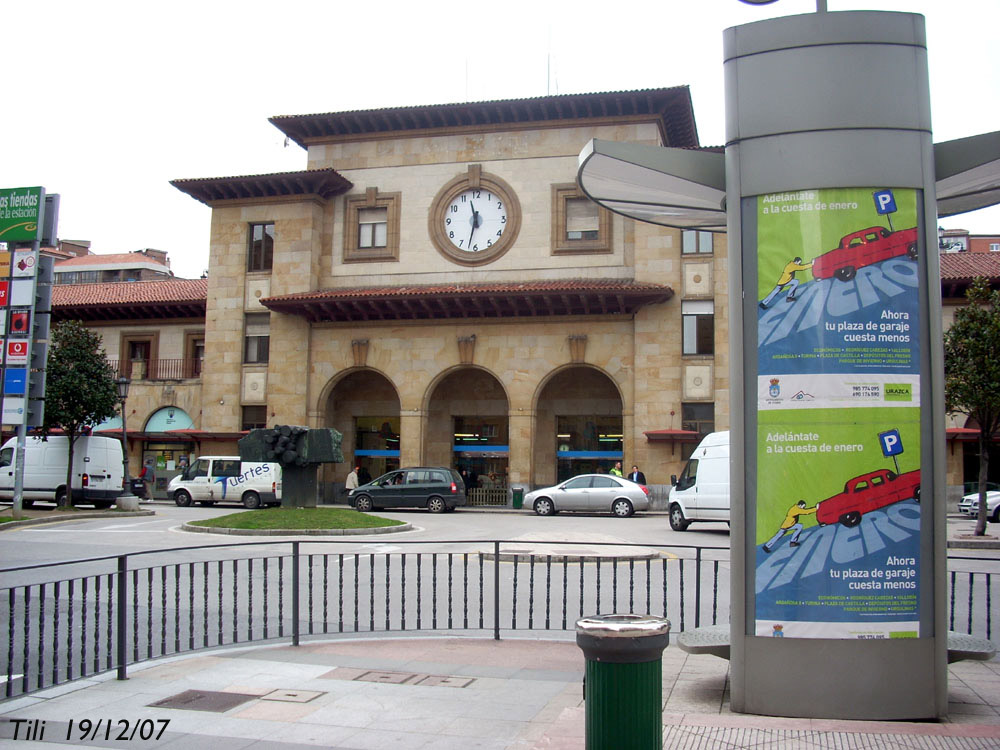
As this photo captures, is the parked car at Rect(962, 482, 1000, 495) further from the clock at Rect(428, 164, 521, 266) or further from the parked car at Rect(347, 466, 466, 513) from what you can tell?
the clock at Rect(428, 164, 521, 266)

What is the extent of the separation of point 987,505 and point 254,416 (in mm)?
27634

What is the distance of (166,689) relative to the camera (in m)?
7.27

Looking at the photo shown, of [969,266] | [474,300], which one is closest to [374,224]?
[474,300]

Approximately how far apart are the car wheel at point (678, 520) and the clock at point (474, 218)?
16.3 m

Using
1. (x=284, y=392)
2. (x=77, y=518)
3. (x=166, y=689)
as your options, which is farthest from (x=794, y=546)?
(x=284, y=392)

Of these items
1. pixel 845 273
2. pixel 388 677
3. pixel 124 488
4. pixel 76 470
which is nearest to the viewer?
pixel 845 273

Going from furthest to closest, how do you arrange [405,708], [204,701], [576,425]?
[576,425]
[204,701]
[405,708]

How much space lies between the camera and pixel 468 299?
36844 millimetres

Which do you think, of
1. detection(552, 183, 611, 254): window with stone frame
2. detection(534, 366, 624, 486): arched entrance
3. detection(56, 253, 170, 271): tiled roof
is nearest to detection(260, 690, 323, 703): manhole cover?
detection(552, 183, 611, 254): window with stone frame

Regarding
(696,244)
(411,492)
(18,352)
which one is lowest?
(411,492)

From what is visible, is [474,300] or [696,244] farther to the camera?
[474,300]

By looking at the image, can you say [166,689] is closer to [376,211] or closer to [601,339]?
[601,339]

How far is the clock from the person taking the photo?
126ft

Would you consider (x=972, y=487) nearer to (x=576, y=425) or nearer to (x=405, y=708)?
(x=576, y=425)
